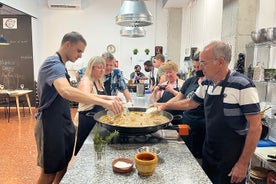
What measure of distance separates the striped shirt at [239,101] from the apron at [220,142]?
3cm

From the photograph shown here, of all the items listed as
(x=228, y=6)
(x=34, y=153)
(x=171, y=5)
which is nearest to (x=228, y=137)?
(x=228, y=6)

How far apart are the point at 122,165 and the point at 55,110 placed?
75 centimetres

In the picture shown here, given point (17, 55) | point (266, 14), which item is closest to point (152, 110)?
point (266, 14)

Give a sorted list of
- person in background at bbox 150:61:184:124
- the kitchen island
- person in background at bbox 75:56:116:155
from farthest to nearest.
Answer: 1. person in background at bbox 150:61:184:124
2. person in background at bbox 75:56:116:155
3. the kitchen island

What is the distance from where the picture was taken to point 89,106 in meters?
2.26

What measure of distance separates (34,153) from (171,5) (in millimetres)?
5061

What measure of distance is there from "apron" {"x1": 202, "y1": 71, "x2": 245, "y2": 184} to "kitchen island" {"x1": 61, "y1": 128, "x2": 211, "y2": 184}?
25 centimetres

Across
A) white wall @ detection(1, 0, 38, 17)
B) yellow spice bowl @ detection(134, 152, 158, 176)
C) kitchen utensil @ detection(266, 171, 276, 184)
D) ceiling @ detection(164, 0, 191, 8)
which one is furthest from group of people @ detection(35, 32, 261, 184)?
ceiling @ detection(164, 0, 191, 8)

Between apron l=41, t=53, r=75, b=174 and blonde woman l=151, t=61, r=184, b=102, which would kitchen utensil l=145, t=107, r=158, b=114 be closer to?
apron l=41, t=53, r=75, b=174

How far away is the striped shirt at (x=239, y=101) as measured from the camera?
1476 mm

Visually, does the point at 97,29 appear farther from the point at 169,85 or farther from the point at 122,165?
the point at 122,165

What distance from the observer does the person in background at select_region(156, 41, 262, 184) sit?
58.5 inches

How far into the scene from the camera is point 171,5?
664 centimetres

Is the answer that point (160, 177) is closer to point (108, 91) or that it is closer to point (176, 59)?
point (108, 91)
